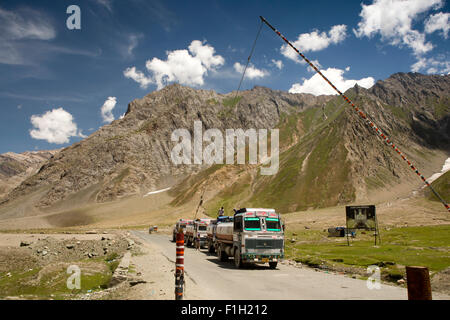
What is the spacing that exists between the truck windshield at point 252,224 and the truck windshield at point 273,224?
547 millimetres

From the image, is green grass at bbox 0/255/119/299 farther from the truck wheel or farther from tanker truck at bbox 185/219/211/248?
tanker truck at bbox 185/219/211/248

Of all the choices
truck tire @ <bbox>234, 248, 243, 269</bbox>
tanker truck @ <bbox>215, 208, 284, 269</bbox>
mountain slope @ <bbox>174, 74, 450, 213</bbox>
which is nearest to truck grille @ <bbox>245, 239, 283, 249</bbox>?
tanker truck @ <bbox>215, 208, 284, 269</bbox>

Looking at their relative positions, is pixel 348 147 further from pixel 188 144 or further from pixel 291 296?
pixel 291 296

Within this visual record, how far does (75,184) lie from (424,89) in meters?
202

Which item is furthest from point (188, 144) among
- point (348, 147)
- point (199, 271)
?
point (199, 271)

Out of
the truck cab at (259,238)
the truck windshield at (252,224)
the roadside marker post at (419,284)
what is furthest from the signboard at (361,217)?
the roadside marker post at (419,284)

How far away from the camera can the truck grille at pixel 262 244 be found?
58.7 feet

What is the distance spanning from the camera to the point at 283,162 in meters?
131

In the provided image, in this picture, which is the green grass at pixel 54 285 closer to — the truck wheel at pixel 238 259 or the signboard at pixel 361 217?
the truck wheel at pixel 238 259

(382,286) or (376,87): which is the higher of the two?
(376,87)

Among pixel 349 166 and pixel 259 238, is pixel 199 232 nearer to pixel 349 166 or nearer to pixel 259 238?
pixel 259 238
